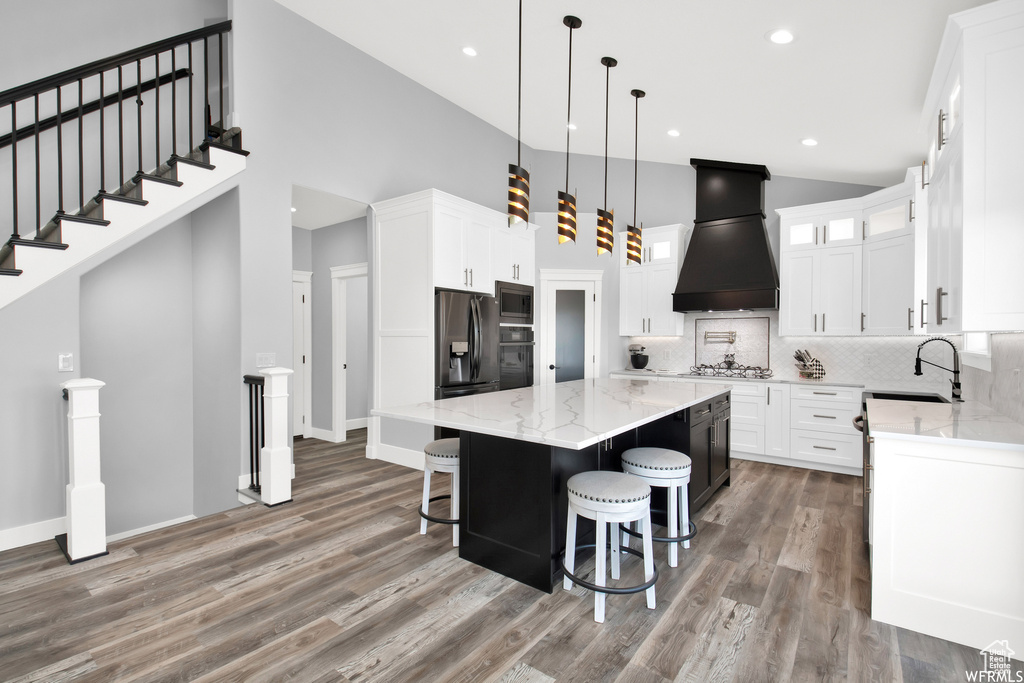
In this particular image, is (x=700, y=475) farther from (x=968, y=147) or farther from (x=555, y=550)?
(x=968, y=147)

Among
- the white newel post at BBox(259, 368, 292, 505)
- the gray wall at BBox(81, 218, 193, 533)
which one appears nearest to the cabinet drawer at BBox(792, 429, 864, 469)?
the white newel post at BBox(259, 368, 292, 505)

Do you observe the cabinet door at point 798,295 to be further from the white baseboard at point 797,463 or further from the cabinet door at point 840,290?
the white baseboard at point 797,463

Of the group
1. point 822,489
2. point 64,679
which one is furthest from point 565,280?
point 64,679

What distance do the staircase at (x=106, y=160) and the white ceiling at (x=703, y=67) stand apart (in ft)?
4.18

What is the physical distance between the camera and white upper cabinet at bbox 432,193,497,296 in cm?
448

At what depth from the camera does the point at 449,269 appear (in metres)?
4.61

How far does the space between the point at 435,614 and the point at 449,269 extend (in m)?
3.10

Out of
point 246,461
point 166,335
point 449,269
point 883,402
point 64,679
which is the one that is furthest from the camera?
point 449,269

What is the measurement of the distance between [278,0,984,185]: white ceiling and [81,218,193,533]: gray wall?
8.16 ft

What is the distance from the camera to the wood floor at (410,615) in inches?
72.9

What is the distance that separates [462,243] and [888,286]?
13.3 ft

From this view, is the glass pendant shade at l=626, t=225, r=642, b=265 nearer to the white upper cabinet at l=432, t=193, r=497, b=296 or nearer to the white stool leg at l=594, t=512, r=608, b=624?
the white upper cabinet at l=432, t=193, r=497, b=296

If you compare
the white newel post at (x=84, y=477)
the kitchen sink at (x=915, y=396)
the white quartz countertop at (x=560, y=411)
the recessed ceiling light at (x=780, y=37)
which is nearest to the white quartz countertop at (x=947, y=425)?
the kitchen sink at (x=915, y=396)

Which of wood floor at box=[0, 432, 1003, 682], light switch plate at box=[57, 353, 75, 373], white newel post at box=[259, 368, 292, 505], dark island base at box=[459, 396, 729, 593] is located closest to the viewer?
wood floor at box=[0, 432, 1003, 682]
